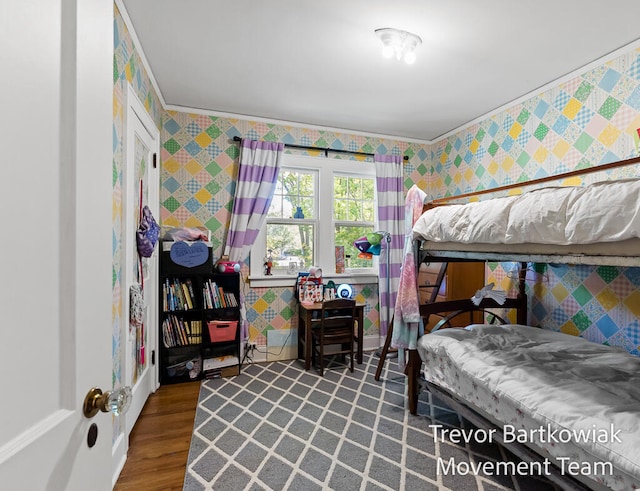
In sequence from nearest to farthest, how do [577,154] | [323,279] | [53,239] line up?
[53,239]
[577,154]
[323,279]

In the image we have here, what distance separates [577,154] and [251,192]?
279cm

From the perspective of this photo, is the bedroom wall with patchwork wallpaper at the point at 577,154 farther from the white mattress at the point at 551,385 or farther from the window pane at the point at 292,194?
the window pane at the point at 292,194

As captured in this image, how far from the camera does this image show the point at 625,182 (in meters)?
1.25

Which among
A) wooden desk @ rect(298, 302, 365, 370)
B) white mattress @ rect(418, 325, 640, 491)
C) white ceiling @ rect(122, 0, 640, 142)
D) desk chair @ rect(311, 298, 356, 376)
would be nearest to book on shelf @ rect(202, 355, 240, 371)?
wooden desk @ rect(298, 302, 365, 370)

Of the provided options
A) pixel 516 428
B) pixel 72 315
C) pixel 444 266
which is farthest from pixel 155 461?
pixel 444 266

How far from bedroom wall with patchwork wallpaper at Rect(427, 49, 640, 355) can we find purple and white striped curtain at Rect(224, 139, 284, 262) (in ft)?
Result: 7.15

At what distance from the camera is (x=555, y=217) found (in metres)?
1.47

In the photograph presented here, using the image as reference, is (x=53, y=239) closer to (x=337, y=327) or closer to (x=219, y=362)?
(x=219, y=362)

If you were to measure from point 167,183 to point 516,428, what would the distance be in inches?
128

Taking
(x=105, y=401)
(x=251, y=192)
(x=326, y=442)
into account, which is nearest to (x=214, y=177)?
(x=251, y=192)

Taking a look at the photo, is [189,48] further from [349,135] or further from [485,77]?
[485,77]

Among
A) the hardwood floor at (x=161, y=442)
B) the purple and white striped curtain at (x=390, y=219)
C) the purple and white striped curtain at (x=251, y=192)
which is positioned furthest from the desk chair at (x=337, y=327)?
the hardwood floor at (x=161, y=442)

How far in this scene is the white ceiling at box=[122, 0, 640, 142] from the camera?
1.90 metres

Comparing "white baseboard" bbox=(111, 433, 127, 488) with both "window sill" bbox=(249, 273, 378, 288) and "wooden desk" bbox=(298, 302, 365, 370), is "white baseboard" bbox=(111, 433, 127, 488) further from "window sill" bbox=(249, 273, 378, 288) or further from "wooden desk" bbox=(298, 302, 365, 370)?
"window sill" bbox=(249, 273, 378, 288)
